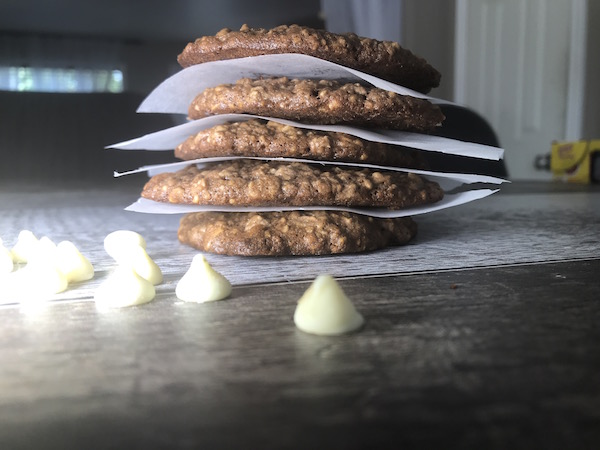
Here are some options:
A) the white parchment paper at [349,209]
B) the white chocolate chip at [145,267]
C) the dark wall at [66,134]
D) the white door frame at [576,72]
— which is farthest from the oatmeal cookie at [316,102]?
the white door frame at [576,72]

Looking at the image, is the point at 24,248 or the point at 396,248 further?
the point at 396,248

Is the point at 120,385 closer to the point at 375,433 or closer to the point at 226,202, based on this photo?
the point at 375,433

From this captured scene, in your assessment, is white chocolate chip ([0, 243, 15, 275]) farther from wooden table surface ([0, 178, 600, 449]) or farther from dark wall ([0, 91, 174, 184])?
dark wall ([0, 91, 174, 184])

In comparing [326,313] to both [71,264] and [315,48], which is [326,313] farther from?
[315,48]

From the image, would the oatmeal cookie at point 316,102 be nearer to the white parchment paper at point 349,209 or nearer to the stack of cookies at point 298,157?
the stack of cookies at point 298,157

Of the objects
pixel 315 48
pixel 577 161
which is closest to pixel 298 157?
pixel 315 48

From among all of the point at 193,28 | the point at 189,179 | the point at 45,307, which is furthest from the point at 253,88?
the point at 193,28

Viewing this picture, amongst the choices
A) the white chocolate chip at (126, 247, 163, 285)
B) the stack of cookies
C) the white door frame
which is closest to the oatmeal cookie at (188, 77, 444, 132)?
the stack of cookies
